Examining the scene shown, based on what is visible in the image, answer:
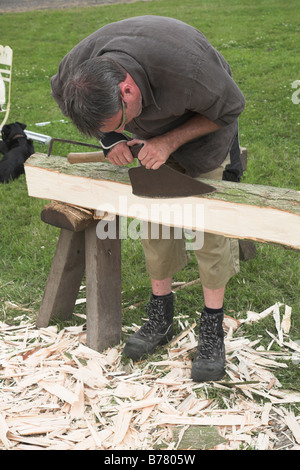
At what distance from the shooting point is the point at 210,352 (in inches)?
121

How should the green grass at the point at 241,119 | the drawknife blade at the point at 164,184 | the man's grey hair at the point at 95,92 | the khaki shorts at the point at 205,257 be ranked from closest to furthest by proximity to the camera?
the man's grey hair at the point at 95,92, the drawknife blade at the point at 164,184, the khaki shorts at the point at 205,257, the green grass at the point at 241,119

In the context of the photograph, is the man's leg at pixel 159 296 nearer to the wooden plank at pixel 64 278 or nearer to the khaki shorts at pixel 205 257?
the khaki shorts at pixel 205 257

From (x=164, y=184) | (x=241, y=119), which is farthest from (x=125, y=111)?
(x=241, y=119)

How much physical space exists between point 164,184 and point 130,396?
3.96 ft

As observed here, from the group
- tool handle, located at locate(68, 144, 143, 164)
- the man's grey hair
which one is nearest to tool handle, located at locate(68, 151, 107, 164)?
tool handle, located at locate(68, 144, 143, 164)

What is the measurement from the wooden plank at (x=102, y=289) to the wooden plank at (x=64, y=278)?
0.69ft

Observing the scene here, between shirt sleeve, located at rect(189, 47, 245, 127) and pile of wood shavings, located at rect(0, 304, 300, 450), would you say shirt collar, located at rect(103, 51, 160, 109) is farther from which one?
pile of wood shavings, located at rect(0, 304, 300, 450)

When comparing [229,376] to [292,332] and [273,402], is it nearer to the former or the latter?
[273,402]

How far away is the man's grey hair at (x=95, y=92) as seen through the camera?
223 cm

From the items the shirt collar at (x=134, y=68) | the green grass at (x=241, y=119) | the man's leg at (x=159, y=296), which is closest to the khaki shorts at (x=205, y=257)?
the man's leg at (x=159, y=296)

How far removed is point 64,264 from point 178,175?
1155 mm

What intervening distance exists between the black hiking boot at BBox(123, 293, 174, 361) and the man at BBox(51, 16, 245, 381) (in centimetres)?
36

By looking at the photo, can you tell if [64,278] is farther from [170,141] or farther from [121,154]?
[170,141]

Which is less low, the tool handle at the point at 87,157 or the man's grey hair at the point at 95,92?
the man's grey hair at the point at 95,92
